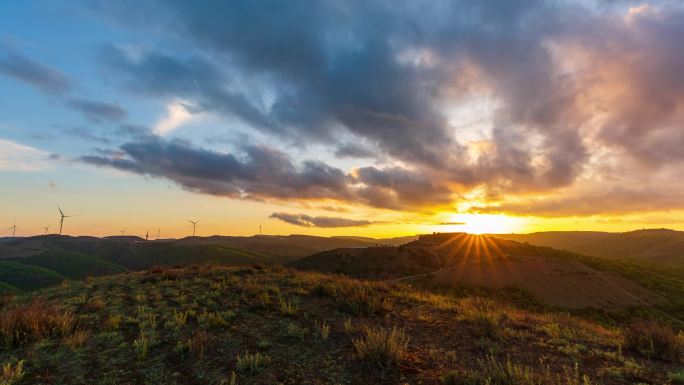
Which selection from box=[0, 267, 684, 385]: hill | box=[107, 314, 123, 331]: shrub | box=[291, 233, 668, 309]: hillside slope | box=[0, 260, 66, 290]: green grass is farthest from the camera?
box=[0, 260, 66, 290]: green grass

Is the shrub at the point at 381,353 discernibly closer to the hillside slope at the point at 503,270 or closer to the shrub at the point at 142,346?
the shrub at the point at 142,346

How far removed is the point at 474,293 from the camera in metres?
44.0

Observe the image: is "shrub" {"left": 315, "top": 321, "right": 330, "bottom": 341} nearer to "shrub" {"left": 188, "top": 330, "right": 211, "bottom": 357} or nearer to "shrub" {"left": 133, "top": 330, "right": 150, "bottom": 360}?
"shrub" {"left": 188, "top": 330, "right": 211, "bottom": 357}

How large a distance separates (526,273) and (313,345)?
50.2 metres

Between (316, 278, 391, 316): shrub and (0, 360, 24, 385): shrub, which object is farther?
(316, 278, 391, 316): shrub

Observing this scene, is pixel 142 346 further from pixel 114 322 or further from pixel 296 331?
pixel 296 331

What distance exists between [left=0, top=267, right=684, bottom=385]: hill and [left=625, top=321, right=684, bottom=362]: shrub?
0.10 ft

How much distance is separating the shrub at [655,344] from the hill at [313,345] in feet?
0.10

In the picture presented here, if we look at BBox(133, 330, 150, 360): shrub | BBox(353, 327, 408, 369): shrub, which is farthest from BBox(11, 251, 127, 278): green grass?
BBox(353, 327, 408, 369): shrub

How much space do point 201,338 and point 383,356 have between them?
17.3ft

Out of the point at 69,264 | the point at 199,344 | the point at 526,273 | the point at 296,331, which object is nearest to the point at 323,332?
the point at 296,331

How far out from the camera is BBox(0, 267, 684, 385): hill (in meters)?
8.16

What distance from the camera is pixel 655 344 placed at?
1037 cm

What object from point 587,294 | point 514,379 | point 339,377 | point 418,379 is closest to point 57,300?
point 339,377
